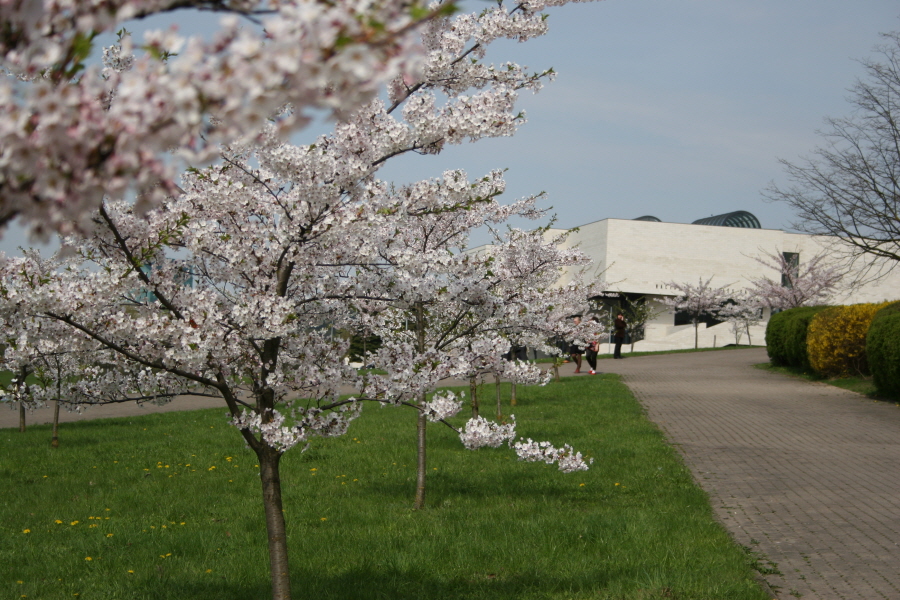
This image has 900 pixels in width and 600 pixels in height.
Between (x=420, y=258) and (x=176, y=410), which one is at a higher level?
(x=420, y=258)

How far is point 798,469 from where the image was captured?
394 inches

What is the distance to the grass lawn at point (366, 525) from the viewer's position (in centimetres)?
559

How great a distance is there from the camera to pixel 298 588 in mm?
5547

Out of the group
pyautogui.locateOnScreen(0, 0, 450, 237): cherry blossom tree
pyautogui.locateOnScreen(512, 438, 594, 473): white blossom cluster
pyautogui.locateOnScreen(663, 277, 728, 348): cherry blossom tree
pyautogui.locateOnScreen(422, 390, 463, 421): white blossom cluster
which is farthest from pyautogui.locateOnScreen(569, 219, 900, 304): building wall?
pyautogui.locateOnScreen(0, 0, 450, 237): cherry blossom tree

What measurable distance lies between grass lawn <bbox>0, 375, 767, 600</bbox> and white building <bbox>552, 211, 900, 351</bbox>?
39.0 metres

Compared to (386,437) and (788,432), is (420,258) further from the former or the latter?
(788,432)

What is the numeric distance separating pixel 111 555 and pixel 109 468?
449 cm

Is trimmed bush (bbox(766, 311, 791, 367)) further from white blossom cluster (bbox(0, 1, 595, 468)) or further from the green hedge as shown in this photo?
white blossom cluster (bbox(0, 1, 595, 468))

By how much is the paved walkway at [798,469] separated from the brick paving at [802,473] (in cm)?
1

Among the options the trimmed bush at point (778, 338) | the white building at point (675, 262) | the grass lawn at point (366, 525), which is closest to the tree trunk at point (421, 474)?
the grass lawn at point (366, 525)

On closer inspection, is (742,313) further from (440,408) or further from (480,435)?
(440,408)

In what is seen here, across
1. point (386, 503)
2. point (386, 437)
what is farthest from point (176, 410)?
point (386, 503)

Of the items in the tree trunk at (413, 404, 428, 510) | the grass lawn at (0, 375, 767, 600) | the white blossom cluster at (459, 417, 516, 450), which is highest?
the white blossom cluster at (459, 417, 516, 450)

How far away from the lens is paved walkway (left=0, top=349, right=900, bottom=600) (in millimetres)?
6008
